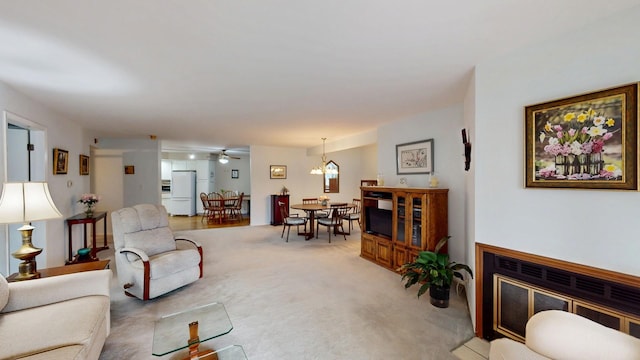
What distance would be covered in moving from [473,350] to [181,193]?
32.2 ft

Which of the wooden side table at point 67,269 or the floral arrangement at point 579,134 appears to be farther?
the wooden side table at point 67,269

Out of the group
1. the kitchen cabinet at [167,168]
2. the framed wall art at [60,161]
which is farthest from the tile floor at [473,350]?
the kitchen cabinet at [167,168]

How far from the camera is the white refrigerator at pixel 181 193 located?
958 centimetres

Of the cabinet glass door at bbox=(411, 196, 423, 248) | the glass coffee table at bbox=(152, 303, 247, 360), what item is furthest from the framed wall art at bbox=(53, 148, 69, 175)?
the cabinet glass door at bbox=(411, 196, 423, 248)

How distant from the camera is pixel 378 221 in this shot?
4.36 metres

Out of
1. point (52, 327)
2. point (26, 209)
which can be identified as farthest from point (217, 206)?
point (52, 327)

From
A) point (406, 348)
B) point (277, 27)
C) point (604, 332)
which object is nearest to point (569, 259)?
point (604, 332)

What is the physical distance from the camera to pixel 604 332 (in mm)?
1224

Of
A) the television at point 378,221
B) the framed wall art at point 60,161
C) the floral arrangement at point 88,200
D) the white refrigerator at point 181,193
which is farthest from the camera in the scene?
the white refrigerator at point 181,193

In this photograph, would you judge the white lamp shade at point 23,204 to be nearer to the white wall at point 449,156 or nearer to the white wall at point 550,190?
the white wall at point 550,190

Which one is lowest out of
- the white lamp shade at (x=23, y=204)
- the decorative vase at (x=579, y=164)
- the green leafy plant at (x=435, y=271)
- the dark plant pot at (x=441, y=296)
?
the dark plant pot at (x=441, y=296)

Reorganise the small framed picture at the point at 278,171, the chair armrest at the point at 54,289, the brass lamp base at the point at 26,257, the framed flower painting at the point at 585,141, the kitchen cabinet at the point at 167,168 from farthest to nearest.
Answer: the kitchen cabinet at the point at 167,168, the small framed picture at the point at 278,171, the brass lamp base at the point at 26,257, the chair armrest at the point at 54,289, the framed flower painting at the point at 585,141

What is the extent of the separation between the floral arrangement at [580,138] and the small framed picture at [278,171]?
6813mm

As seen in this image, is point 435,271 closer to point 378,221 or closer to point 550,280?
point 550,280
